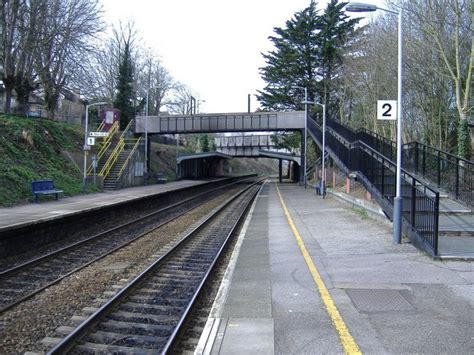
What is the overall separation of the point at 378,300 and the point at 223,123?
41.5 meters

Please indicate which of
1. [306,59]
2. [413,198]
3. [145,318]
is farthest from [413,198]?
[306,59]

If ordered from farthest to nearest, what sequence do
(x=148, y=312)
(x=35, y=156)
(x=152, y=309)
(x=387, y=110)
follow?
(x=35, y=156)
(x=387, y=110)
(x=152, y=309)
(x=148, y=312)

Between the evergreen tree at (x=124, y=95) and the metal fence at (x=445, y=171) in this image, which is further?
the evergreen tree at (x=124, y=95)

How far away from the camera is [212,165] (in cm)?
8375

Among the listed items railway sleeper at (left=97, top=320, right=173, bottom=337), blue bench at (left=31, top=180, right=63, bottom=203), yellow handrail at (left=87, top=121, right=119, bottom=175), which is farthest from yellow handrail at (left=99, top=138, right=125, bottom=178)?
railway sleeper at (left=97, top=320, right=173, bottom=337)

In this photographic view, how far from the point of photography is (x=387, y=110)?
1190 centimetres

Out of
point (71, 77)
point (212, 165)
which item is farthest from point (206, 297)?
point (212, 165)

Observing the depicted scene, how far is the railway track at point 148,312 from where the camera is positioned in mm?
5913

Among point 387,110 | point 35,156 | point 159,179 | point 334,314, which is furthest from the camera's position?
point 159,179

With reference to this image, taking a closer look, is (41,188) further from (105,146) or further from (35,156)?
(105,146)

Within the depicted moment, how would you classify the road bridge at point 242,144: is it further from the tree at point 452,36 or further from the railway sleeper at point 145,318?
the railway sleeper at point 145,318

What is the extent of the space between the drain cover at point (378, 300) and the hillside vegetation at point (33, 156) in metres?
16.3

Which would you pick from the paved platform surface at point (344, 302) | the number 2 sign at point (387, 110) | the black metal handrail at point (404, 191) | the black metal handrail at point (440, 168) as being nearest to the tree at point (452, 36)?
the black metal handrail at point (440, 168)

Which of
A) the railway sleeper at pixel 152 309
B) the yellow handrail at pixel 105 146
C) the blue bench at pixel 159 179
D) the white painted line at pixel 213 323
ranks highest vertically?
the yellow handrail at pixel 105 146
